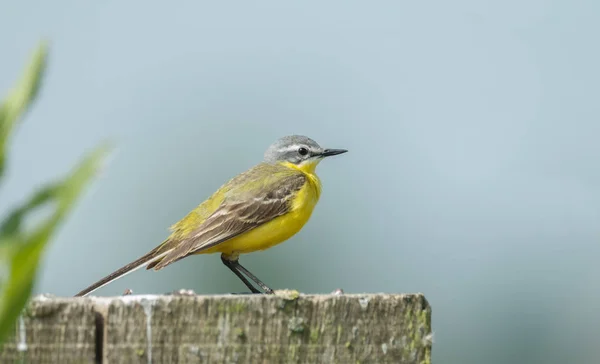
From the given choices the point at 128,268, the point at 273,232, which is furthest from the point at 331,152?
the point at 128,268

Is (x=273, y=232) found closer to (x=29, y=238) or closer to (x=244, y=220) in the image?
(x=244, y=220)

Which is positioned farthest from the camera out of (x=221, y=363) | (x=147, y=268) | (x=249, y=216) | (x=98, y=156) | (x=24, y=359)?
(x=249, y=216)

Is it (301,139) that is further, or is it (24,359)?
(301,139)

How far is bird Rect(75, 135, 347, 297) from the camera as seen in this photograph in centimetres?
845

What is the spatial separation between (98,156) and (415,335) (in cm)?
246

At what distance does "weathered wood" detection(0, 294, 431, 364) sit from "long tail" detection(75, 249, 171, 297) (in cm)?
354

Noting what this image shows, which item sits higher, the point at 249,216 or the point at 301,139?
the point at 301,139

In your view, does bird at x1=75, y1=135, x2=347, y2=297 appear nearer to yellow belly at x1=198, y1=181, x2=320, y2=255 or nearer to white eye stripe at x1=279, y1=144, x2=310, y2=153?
yellow belly at x1=198, y1=181, x2=320, y2=255

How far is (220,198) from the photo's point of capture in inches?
371

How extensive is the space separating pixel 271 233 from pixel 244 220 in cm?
39

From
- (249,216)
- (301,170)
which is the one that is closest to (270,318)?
(249,216)

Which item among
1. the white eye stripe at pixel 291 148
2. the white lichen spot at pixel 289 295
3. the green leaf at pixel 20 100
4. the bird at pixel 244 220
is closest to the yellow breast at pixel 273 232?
the bird at pixel 244 220

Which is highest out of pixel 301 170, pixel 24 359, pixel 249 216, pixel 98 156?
pixel 301 170

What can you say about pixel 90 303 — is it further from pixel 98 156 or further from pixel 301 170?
pixel 301 170
